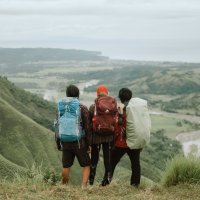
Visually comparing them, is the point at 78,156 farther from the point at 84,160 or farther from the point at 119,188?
the point at 119,188

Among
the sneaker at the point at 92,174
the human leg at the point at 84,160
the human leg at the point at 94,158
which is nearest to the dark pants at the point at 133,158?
the human leg at the point at 94,158

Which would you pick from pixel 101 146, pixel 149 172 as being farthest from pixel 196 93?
pixel 101 146

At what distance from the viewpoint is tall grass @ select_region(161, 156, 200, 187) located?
30.2 feet

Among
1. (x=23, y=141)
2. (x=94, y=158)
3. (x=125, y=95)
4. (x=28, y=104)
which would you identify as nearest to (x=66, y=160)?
(x=94, y=158)

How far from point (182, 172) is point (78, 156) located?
2205 millimetres

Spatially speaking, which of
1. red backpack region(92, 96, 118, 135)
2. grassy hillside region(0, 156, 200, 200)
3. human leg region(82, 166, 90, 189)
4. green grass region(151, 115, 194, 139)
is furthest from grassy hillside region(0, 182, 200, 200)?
green grass region(151, 115, 194, 139)

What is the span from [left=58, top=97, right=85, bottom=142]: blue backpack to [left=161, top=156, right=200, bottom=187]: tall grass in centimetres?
209

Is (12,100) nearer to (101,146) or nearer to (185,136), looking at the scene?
(185,136)

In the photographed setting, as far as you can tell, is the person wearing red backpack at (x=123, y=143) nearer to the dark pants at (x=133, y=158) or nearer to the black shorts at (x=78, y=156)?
the dark pants at (x=133, y=158)

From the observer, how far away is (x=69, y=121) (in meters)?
8.43

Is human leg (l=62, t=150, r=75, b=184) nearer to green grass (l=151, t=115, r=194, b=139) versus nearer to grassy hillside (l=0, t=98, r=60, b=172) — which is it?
grassy hillside (l=0, t=98, r=60, b=172)

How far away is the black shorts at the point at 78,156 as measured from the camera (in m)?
8.58

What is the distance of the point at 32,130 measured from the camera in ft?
176

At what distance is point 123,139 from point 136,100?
80 cm
